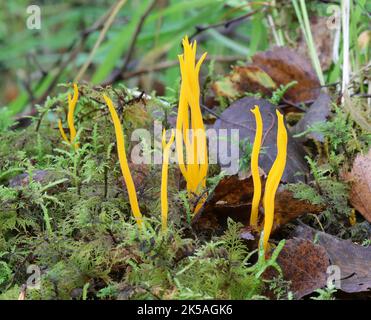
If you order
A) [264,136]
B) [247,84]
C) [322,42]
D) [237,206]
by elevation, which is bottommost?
[237,206]

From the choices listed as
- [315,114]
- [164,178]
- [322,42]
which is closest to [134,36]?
[322,42]

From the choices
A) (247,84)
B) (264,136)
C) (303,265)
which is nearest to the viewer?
(303,265)

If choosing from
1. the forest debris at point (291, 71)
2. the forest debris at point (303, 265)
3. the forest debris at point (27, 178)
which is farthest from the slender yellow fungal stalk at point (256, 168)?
the forest debris at point (291, 71)

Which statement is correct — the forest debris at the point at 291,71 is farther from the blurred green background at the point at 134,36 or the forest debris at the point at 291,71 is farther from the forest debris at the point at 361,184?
the forest debris at the point at 361,184

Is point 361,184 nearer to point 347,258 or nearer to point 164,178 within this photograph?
point 347,258

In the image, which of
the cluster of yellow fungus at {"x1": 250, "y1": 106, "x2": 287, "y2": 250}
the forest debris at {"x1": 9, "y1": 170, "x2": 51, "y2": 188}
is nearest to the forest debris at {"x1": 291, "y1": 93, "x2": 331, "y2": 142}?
the cluster of yellow fungus at {"x1": 250, "y1": 106, "x2": 287, "y2": 250}
